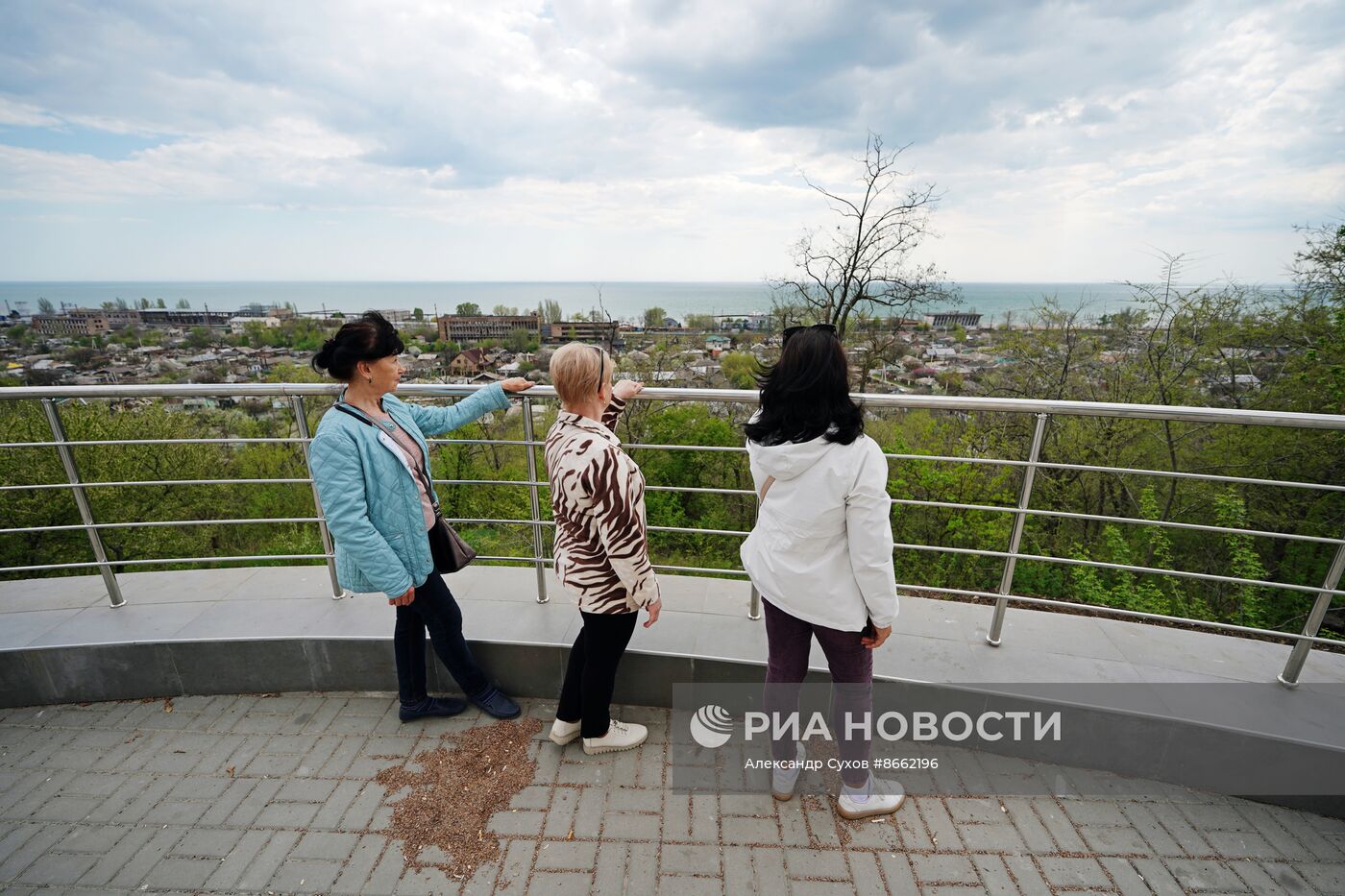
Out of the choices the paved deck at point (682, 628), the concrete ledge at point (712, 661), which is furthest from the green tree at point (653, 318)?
the concrete ledge at point (712, 661)

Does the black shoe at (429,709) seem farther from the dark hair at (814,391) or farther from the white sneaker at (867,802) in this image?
the dark hair at (814,391)

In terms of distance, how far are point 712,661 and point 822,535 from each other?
41.4 inches

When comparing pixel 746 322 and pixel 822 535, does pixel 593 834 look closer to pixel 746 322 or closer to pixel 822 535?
pixel 822 535

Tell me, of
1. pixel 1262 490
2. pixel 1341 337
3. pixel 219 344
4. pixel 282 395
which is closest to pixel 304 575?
pixel 282 395

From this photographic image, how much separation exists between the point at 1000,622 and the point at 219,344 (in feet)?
78.5

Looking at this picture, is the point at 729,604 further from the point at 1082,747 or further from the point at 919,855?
the point at 1082,747

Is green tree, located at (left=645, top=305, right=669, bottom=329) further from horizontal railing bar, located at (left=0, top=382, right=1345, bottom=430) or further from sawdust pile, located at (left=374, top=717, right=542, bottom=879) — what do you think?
sawdust pile, located at (left=374, top=717, right=542, bottom=879)

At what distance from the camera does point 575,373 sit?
6.07ft

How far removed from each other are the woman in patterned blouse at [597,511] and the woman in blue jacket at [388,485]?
23.0 inches

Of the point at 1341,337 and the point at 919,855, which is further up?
the point at 1341,337

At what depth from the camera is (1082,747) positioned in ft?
7.61

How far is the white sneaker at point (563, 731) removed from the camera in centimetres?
238

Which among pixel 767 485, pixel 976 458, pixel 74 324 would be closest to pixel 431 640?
pixel 767 485

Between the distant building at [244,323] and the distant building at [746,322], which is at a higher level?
the distant building at [746,322]
